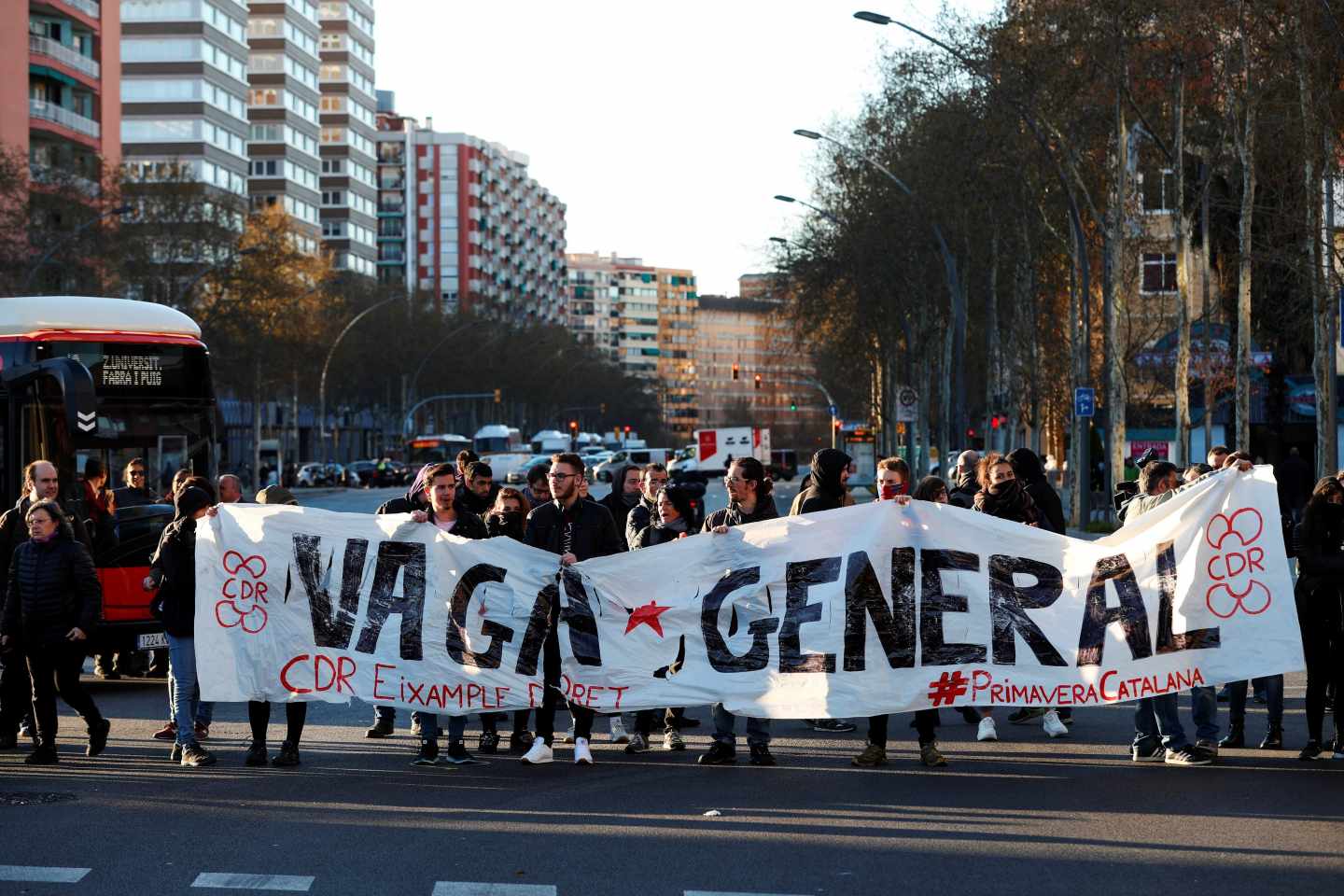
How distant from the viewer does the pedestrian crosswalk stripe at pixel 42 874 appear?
27.3 feet

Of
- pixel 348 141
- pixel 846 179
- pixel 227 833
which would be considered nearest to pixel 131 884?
pixel 227 833

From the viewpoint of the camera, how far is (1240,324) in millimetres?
36344

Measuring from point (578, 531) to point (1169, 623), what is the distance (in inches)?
144

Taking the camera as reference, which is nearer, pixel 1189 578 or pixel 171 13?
pixel 1189 578

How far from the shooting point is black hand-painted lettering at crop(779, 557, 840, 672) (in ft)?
38.4

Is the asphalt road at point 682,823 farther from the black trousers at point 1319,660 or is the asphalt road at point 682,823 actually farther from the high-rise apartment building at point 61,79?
the high-rise apartment building at point 61,79

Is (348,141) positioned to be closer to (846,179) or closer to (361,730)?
(846,179)

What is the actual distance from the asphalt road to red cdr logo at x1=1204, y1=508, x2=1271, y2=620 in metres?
0.95

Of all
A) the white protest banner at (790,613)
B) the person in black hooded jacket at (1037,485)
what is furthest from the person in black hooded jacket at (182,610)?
the person in black hooded jacket at (1037,485)

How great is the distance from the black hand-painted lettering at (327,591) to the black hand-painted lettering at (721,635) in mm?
2211

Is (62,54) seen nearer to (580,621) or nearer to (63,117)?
(63,117)

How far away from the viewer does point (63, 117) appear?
73500 mm

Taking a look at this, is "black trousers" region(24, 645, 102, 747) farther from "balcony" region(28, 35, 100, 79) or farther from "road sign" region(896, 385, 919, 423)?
"balcony" region(28, 35, 100, 79)

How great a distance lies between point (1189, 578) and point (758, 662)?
8.58 ft
